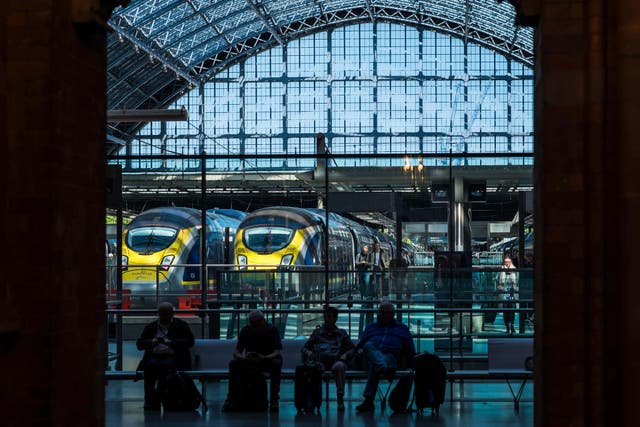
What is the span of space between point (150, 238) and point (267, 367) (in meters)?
18.7

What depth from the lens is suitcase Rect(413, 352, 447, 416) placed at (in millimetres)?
10969

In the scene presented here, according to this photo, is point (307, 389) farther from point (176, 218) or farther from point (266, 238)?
point (176, 218)

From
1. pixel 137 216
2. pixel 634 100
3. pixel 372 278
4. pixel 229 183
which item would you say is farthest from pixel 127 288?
pixel 634 100

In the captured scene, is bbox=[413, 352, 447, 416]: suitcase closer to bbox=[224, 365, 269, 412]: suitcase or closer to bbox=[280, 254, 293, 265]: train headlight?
bbox=[224, 365, 269, 412]: suitcase

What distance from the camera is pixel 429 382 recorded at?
11047mm

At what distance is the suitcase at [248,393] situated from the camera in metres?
11.2

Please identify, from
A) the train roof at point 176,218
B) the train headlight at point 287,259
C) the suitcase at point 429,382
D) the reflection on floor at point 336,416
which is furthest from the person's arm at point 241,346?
the train headlight at point 287,259

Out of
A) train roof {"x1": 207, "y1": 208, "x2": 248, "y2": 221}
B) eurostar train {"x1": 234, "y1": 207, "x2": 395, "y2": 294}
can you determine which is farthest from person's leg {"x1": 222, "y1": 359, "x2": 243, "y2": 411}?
train roof {"x1": 207, "y1": 208, "x2": 248, "y2": 221}

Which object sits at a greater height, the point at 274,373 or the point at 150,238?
the point at 150,238

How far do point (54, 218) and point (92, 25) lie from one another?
1.41m

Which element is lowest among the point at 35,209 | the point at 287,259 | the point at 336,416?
the point at 336,416

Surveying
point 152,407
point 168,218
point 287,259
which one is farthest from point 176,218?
point 152,407

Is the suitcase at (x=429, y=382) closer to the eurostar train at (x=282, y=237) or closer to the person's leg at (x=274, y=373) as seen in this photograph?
the person's leg at (x=274, y=373)

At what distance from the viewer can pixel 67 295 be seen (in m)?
7.38
